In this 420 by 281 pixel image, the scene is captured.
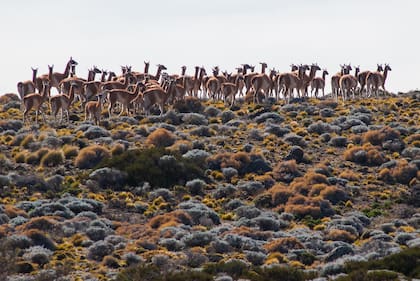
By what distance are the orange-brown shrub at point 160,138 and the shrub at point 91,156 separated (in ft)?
9.84

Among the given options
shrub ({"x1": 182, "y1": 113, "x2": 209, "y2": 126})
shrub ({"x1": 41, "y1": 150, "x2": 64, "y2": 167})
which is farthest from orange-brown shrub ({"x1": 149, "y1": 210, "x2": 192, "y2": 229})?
shrub ({"x1": 182, "y1": 113, "x2": 209, "y2": 126})

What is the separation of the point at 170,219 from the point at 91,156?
8.54 meters

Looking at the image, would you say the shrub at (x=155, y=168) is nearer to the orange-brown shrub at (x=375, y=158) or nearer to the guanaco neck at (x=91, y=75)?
the orange-brown shrub at (x=375, y=158)

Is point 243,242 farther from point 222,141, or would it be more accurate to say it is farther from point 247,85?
point 247,85

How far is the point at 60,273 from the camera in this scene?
29.8 m

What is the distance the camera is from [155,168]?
44375 mm

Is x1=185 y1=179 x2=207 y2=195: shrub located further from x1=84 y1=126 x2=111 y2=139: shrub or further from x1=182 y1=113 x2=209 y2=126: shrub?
x1=182 y1=113 x2=209 y2=126: shrub

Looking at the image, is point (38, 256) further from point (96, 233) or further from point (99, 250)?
point (96, 233)

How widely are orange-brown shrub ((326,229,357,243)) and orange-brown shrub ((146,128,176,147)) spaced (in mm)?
13307

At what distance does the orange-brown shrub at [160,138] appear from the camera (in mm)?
49031

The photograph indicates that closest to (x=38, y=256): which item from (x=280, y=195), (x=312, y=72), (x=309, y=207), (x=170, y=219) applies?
(x=170, y=219)

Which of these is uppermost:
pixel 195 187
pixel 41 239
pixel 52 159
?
pixel 52 159

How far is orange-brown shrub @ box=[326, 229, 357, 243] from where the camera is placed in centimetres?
3725

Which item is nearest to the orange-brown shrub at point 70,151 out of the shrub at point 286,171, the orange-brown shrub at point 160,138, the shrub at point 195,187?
the orange-brown shrub at point 160,138
